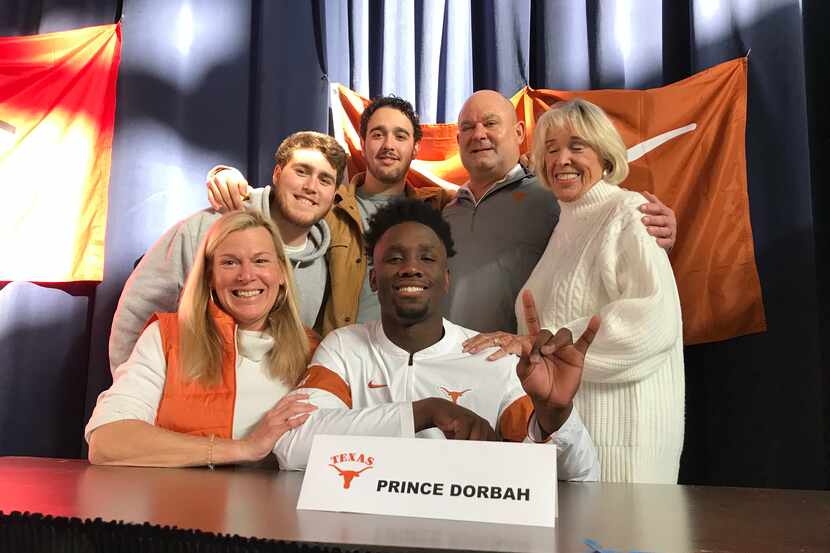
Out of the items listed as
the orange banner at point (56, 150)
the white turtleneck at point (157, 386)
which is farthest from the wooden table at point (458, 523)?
the orange banner at point (56, 150)

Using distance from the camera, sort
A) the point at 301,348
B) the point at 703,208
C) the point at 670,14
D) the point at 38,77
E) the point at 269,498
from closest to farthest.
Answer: the point at 269,498 → the point at 301,348 → the point at 703,208 → the point at 670,14 → the point at 38,77

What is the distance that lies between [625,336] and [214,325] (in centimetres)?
95

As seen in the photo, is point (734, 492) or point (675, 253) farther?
point (675, 253)

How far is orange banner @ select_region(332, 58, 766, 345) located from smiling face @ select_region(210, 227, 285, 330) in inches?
50.2

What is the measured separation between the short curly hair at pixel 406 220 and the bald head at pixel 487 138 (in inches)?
23.3

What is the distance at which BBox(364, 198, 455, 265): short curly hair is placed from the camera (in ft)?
6.51

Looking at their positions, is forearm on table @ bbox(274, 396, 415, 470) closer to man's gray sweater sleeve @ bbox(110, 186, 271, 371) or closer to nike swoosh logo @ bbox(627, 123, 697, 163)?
man's gray sweater sleeve @ bbox(110, 186, 271, 371)

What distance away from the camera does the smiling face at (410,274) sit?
6.06 ft

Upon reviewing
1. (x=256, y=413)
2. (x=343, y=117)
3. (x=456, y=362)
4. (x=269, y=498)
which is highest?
(x=343, y=117)

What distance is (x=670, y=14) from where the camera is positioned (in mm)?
3068

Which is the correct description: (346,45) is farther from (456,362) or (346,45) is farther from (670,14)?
(456,362)

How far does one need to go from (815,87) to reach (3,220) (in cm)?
293

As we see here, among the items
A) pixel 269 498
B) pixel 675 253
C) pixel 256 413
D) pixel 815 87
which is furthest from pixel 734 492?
pixel 815 87

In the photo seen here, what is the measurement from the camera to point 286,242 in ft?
8.22
